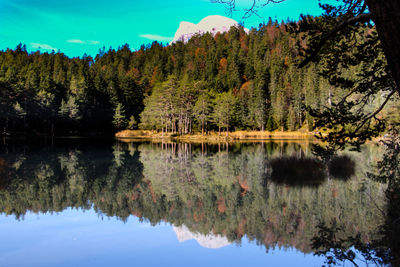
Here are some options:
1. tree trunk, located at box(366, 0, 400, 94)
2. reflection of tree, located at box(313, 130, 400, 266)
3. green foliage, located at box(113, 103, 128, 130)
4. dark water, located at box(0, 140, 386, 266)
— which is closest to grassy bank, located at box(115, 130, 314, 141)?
green foliage, located at box(113, 103, 128, 130)

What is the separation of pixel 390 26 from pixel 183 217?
28.6 ft

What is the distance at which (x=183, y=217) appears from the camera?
10711 millimetres

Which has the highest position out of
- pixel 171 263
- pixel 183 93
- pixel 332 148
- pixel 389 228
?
pixel 183 93

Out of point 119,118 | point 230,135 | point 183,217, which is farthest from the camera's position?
point 119,118

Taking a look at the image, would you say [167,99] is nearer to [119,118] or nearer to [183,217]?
[119,118]

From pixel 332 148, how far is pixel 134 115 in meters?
82.1

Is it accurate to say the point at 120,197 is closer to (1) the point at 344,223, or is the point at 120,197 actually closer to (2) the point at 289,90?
(1) the point at 344,223

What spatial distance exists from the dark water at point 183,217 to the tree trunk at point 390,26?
4921mm

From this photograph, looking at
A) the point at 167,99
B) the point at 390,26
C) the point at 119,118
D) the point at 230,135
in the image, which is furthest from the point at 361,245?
the point at 119,118

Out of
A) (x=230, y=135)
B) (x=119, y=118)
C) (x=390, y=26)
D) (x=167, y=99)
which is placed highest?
(x=167, y=99)

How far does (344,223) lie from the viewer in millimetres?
9305

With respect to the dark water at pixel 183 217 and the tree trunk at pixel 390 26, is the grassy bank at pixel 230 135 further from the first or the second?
the tree trunk at pixel 390 26

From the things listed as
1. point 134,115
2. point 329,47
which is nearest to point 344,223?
point 329,47

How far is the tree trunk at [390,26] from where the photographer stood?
3.20 m
